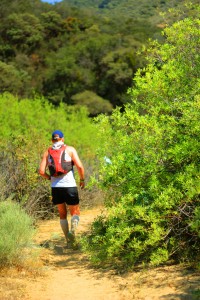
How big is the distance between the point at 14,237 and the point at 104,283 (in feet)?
3.84

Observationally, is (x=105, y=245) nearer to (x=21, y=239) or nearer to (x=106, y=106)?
(x=21, y=239)

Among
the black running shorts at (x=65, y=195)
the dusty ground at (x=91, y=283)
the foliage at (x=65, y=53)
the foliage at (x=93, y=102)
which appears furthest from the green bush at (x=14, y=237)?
the foliage at (x=93, y=102)

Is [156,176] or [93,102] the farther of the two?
[93,102]

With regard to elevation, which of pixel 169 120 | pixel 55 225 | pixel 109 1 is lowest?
pixel 55 225

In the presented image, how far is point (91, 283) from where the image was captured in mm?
5344

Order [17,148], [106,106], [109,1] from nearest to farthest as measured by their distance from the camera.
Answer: [17,148] < [106,106] < [109,1]

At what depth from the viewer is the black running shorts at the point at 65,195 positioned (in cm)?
664

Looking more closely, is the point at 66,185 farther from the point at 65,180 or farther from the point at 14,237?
the point at 14,237

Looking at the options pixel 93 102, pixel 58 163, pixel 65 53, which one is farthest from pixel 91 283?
pixel 65 53

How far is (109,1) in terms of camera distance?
123688 mm

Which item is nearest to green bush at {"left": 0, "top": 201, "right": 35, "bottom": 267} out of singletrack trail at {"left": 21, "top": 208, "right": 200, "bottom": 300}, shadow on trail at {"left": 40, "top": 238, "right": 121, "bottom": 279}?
singletrack trail at {"left": 21, "top": 208, "right": 200, "bottom": 300}

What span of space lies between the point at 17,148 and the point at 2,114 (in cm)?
784

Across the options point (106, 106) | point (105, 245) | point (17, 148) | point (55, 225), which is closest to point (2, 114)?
point (17, 148)

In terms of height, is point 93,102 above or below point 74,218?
above
